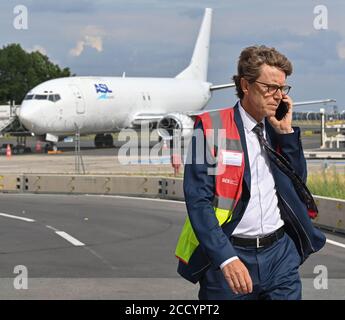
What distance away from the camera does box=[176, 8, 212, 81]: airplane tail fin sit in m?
64.6

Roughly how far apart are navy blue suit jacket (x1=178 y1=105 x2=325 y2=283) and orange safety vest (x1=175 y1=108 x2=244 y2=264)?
4cm

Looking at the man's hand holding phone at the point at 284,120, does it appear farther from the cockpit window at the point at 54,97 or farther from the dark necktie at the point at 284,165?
the cockpit window at the point at 54,97

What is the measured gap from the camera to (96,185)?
25.0 m

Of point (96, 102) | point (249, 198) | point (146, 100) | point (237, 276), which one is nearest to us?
point (237, 276)

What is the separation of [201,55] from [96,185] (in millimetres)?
41713

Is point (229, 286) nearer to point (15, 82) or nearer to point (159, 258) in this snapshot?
point (159, 258)

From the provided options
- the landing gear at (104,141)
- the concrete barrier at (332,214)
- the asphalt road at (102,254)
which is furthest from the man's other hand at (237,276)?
the landing gear at (104,141)

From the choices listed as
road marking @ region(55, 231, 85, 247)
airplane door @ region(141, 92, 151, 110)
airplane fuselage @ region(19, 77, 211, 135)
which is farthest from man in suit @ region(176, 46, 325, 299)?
airplane door @ region(141, 92, 151, 110)

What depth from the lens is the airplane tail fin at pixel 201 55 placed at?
64.6 m

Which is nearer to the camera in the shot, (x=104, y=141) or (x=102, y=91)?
(x=102, y=91)

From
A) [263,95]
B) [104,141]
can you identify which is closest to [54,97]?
[104,141]

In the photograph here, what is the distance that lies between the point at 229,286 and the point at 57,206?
1651 centimetres

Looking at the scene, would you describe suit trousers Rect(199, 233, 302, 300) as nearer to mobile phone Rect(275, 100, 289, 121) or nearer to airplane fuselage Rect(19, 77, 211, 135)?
mobile phone Rect(275, 100, 289, 121)

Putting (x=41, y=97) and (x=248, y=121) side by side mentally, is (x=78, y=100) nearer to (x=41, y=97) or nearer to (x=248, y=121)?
(x=41, y=97)
